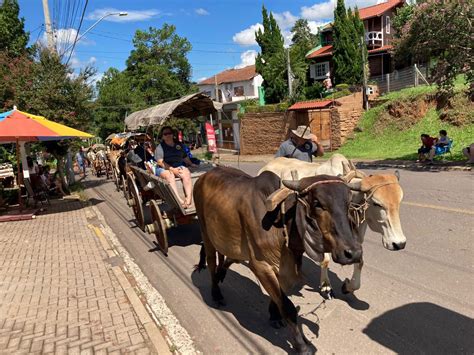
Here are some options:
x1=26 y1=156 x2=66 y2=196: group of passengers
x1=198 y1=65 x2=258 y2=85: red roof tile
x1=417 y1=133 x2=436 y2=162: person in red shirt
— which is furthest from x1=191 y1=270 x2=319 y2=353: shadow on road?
x1=198 y1=65 x2=258 y2=85: red roof tile

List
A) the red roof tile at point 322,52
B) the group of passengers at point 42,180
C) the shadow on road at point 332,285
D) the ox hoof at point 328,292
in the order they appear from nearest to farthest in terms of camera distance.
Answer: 1. the shadow on road at point 332,285
2. the ox hoof at point 328,292
3. the group of passengers at point 42,180
4. the red roof tile at point 322,52

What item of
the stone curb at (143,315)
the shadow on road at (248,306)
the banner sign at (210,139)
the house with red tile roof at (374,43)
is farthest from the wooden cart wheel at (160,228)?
the house with red tile roof at (374,43)

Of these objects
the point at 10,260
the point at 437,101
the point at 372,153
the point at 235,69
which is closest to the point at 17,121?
the point at 10,260

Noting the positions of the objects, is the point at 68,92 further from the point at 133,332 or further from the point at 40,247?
the point at 133,332

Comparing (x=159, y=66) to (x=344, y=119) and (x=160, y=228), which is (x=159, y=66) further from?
(x=160, y=228)

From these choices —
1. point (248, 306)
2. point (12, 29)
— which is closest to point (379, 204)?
point (248, 306)

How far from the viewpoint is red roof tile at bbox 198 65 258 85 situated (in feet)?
183

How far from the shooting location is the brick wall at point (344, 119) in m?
24.7

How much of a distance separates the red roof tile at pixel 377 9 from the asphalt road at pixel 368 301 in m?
35.7

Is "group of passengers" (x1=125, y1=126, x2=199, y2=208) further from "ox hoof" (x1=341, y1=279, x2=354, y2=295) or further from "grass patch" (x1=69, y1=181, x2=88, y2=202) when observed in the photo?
"grass patch" (x1=69, y1=181, x2=88, y2=202)

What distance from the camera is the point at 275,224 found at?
11.0ft

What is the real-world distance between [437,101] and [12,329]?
2252 cm

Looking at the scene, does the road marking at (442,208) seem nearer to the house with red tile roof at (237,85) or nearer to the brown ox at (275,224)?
the brown ox at (275,224)

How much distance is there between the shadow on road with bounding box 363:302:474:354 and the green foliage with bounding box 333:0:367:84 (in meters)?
31.2
